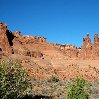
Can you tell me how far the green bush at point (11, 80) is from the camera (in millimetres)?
29830

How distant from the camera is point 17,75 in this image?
32469 millimetres

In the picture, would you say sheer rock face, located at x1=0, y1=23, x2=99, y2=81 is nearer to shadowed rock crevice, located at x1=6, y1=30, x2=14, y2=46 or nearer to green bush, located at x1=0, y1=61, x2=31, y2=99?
shadowed rock crevice, located at x1=6, y1=30, x2=14, y2=46

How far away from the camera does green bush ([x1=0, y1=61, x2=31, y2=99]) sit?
1174 inches

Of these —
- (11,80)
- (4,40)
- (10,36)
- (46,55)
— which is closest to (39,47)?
(46,55)

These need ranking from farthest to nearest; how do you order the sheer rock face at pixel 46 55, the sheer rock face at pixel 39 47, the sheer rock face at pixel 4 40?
the sheer rock face at pixel 39 47
the sheer rock face at pixel 4 40
the sheer rock face at pixel 46 55

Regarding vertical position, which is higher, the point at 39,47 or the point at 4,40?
the point at 39,47

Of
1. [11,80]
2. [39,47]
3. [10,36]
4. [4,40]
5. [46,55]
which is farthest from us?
[39,47]

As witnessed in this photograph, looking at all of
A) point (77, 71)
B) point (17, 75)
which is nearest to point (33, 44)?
point (77, 71)

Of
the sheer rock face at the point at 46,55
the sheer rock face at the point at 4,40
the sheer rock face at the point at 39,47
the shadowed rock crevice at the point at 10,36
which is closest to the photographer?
the sheer rock face at the point at 46,55

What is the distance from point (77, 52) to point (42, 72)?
48564mm

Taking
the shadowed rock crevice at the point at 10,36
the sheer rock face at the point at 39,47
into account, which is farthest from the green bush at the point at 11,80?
the shadowed rock crevice at the point at 10,36

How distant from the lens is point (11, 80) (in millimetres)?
31891

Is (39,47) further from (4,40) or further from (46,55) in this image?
(4,40)

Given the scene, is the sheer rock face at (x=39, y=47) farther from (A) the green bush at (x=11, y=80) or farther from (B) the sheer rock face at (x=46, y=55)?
(A) the green bush at (x=11, y=80)
